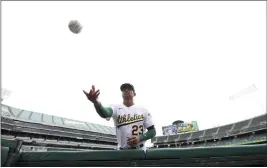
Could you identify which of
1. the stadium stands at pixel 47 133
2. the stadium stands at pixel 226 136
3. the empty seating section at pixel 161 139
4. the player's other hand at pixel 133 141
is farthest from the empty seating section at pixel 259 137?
the player's other hand at pixel 133 141

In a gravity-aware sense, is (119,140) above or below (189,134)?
below

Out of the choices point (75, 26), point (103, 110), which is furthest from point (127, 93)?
point (75, 26)

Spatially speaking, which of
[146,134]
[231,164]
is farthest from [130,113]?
[231,164]

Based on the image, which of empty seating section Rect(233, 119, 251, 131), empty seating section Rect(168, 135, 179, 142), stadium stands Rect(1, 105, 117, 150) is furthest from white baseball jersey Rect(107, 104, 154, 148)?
empty seating section Rect(168, 135, 179, 142)

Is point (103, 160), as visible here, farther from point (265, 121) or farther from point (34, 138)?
point (265, 121)

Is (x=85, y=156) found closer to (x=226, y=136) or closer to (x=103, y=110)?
(x=103, y=110)

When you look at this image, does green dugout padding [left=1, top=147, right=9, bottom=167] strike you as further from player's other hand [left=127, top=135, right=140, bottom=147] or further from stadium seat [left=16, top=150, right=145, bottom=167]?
player's other hand [left=127, top=135, right=140, bottom=147]
